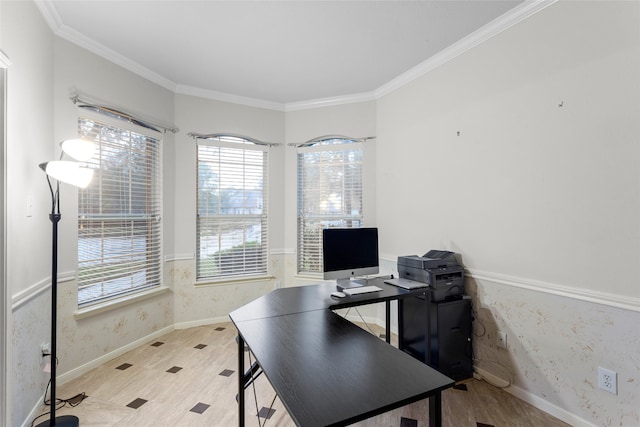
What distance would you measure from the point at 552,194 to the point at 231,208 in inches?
129

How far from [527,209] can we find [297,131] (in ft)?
9.31

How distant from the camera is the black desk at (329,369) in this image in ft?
3.27

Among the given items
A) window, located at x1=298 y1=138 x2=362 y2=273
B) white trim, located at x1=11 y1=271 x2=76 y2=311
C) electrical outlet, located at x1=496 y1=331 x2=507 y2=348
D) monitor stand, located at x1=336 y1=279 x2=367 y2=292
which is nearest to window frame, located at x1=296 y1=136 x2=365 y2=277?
window, located at x1=298 y1=138 x2=362 y2=273

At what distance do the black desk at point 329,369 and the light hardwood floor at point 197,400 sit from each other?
483 mm

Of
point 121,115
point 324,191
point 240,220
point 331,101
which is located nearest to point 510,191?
point 324,191

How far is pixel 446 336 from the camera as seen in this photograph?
8.06ft

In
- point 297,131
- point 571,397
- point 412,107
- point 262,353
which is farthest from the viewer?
point 297,131

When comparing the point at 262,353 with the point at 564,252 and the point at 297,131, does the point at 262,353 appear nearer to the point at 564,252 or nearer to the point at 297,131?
the point at 564,252

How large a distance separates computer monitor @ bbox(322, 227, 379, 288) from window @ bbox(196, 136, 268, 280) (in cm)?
181

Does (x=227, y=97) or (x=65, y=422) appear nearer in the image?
(x=65, y=422)

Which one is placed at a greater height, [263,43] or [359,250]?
[263,43]

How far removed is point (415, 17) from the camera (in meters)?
2.37

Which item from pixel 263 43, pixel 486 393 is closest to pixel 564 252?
pixel 486 393

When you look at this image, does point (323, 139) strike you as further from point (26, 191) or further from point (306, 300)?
point (26, 191)
